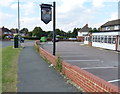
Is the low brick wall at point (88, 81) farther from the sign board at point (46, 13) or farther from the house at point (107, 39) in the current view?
the house at point (107, 39)

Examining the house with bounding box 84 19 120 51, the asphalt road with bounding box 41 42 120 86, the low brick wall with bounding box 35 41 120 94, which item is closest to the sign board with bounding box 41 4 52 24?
Answer: the asphalt road with bounding box 41 42 120 86

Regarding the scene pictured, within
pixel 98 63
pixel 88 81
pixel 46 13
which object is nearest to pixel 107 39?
pixel 98 63

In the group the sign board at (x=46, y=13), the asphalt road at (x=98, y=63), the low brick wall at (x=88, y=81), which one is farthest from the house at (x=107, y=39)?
the low brick wall at (x=88, y=81)

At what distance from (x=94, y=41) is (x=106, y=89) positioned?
3066 cm

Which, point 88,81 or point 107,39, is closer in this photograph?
point 88,81

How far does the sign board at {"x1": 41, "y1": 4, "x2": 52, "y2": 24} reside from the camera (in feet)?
40.6

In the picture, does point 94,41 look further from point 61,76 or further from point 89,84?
point 89,84

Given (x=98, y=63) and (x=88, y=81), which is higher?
(x=88, y=81)

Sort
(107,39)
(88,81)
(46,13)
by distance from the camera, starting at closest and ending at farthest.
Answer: (88,81)
(46,13)
(107,39)

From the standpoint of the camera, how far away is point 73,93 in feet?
18.5

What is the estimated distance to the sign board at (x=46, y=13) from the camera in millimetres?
12367

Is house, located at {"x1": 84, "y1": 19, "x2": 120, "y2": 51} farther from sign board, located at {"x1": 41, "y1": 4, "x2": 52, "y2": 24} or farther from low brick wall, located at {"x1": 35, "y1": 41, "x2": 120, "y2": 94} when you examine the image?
low brick wall, located at {"x1": 35, "y1": 41, "x2": 120, "y2": 94}

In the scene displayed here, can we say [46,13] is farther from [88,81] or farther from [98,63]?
[88,81]

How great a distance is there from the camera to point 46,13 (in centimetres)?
1254
